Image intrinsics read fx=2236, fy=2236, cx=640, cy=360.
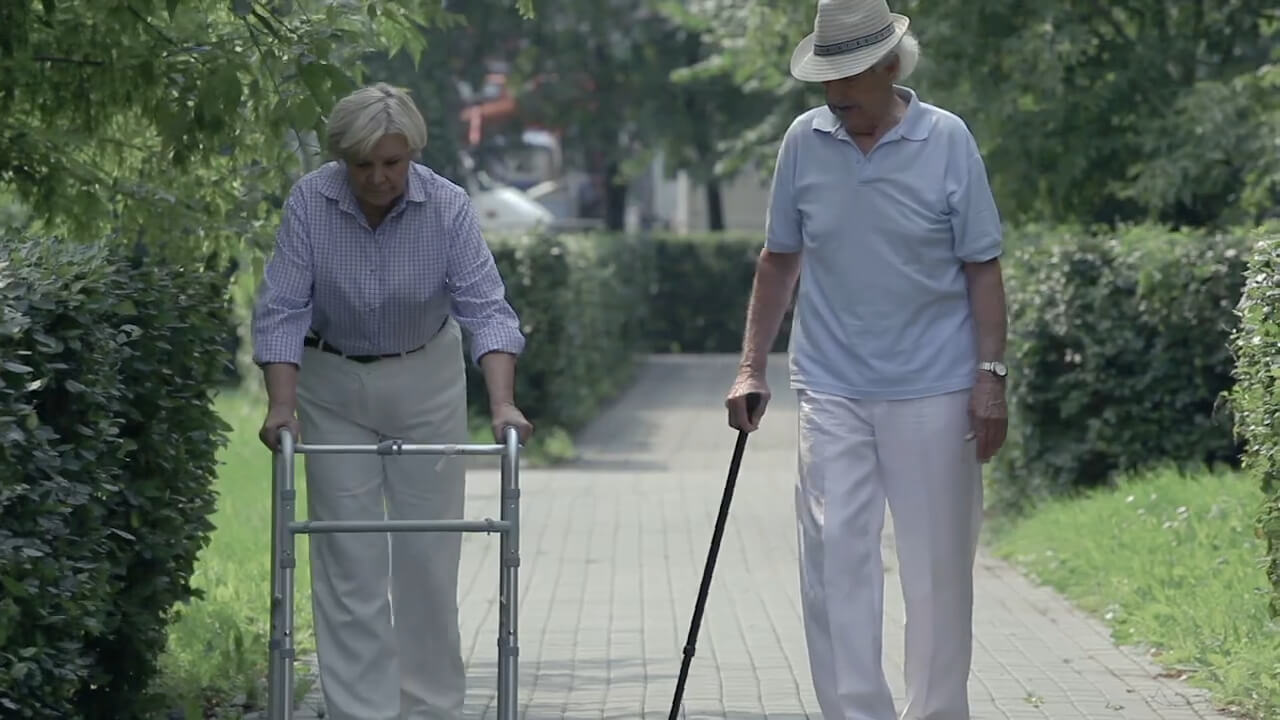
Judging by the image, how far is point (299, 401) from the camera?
5.68 m

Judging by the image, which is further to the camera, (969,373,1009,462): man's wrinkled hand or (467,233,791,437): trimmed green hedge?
(467,233,791,437): trimmed green hedge

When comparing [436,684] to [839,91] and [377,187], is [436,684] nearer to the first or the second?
[377,187]

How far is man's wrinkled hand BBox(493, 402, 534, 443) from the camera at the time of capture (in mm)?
5156

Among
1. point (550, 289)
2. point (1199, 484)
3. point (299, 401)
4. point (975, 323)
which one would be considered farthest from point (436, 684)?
point (550, 289)

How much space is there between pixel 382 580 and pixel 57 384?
0.98 m

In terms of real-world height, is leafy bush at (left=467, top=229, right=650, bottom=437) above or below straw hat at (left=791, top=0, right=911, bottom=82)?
below

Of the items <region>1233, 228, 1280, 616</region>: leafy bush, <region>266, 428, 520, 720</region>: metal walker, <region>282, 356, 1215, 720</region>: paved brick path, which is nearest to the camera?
<region>266, 428, 520, 720</region>: metal walker

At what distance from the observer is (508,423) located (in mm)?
5188

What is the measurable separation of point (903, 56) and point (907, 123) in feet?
0.55

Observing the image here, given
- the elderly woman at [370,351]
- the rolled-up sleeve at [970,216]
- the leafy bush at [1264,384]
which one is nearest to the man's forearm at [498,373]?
the elderly woman at [370,351]

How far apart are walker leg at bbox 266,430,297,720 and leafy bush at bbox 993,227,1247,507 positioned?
6941mm

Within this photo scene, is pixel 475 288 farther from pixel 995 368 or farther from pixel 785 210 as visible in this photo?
pixel 995 368

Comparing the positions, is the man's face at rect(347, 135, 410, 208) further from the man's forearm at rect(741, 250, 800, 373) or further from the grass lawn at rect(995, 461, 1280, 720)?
the grass lawn at rect(995, 461, 1280, 720)

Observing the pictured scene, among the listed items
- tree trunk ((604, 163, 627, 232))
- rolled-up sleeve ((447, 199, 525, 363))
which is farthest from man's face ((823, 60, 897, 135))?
tree trunk ((604, 163, 627, 232))
